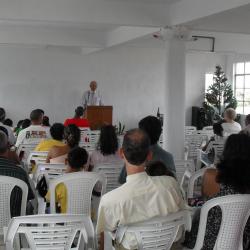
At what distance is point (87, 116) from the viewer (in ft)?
33.9

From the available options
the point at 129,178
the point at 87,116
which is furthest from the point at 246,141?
the point at 87,116

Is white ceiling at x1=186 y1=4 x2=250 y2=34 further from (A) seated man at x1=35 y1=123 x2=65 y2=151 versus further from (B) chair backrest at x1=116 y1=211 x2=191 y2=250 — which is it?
(B) chair backrest at x1=116 y1=211 x2=191 y2=250

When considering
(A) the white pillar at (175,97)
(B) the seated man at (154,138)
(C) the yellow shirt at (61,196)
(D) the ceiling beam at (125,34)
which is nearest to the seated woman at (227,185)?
(B) the seated man at (154,138)

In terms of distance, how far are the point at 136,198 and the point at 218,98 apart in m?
11.8

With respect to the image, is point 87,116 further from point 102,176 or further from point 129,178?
point 129,178

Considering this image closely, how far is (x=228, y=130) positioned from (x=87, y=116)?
3.64m

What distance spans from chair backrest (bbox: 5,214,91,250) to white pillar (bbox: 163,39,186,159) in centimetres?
587

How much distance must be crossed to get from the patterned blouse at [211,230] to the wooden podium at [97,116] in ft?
24.1

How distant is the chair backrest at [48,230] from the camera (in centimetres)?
235

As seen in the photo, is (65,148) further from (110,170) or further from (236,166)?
(236,166)

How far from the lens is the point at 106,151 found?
4.82m

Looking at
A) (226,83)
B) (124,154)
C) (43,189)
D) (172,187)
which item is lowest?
(43,189)

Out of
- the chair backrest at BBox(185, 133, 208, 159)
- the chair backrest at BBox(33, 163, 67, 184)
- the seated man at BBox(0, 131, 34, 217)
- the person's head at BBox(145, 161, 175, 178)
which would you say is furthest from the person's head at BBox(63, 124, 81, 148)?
the chair backrest at BBox(185, 133, 208, 159)

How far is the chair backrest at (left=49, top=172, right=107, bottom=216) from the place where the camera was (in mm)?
3576
